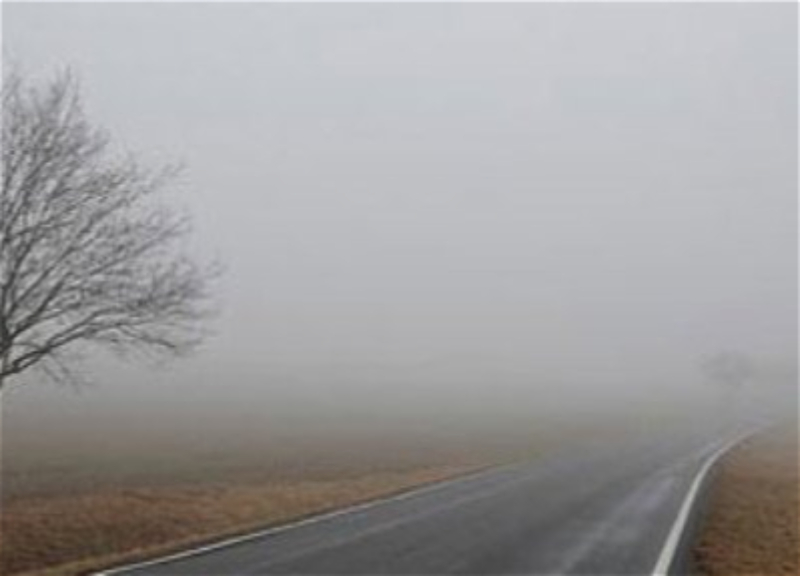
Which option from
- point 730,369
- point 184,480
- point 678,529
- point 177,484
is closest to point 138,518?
point 177,484

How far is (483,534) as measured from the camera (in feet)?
79.6

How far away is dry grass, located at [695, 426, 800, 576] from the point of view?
928 inches

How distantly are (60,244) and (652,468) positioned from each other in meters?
30.8

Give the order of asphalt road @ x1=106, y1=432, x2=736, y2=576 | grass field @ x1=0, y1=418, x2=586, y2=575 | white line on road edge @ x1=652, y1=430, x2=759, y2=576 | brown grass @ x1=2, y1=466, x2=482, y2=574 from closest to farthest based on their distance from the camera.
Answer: asphalt road @ x1=106, y1=432, x2=736, y2=576
white line on road edge @ x1=652, y1=430, x2=759, y2=576
brown grass @ x1=2, y1=466, x2=482, y2=574
grass field @ x1=0, y1=418, x2=586, y2=575

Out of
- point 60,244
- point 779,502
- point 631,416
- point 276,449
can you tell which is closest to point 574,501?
point 779,502

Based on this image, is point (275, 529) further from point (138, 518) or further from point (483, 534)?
point (138, 518)

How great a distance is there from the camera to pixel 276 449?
57656 mm

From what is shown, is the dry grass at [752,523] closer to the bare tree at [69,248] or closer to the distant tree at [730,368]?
the bare tree at [69,248]

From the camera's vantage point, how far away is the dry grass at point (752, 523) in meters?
23.6

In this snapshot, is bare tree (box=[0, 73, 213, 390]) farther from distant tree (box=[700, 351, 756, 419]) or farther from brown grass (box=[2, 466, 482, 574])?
distant tree (box=[700, 351, 756, 419])

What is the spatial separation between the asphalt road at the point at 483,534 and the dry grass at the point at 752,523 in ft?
3.79

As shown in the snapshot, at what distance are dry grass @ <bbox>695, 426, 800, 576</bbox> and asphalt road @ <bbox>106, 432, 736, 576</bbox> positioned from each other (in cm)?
116

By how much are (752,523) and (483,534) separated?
9.40m

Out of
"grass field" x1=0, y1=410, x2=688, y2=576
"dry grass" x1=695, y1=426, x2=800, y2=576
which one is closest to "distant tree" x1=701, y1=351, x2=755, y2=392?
"grass field" x1=0, y1=410, x2=688, y2=576
